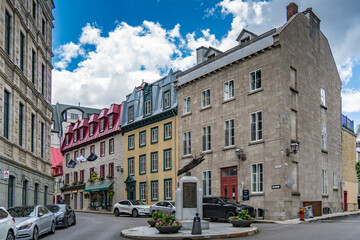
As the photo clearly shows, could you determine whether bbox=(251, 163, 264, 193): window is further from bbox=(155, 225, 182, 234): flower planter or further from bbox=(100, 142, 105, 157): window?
bbox=(100, 142, 105, 157): window

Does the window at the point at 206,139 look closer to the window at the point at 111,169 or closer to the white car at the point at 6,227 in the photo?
the window at the point at 111,169

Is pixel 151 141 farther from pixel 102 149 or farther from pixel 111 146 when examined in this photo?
pixel 102 149

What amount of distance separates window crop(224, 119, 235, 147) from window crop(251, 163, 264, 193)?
2788 mm

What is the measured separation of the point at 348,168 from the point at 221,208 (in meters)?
16.8

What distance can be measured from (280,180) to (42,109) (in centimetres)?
1800

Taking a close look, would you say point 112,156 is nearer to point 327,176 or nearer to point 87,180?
point 87,180

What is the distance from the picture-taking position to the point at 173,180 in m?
36.3

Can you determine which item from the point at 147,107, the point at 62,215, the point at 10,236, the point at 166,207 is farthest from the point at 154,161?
the point at 10,236

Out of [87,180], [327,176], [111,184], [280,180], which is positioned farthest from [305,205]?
[87,180]

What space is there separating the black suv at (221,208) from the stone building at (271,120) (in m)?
2.89

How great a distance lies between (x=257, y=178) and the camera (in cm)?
2786

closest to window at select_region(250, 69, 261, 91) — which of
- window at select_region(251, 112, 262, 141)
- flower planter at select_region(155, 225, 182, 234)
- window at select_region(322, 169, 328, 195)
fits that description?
window at select_region(251, 112, 262, 141)

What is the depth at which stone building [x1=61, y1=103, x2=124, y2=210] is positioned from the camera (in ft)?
148

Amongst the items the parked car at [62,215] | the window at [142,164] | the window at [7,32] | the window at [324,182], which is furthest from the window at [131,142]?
the window at [7,32]
